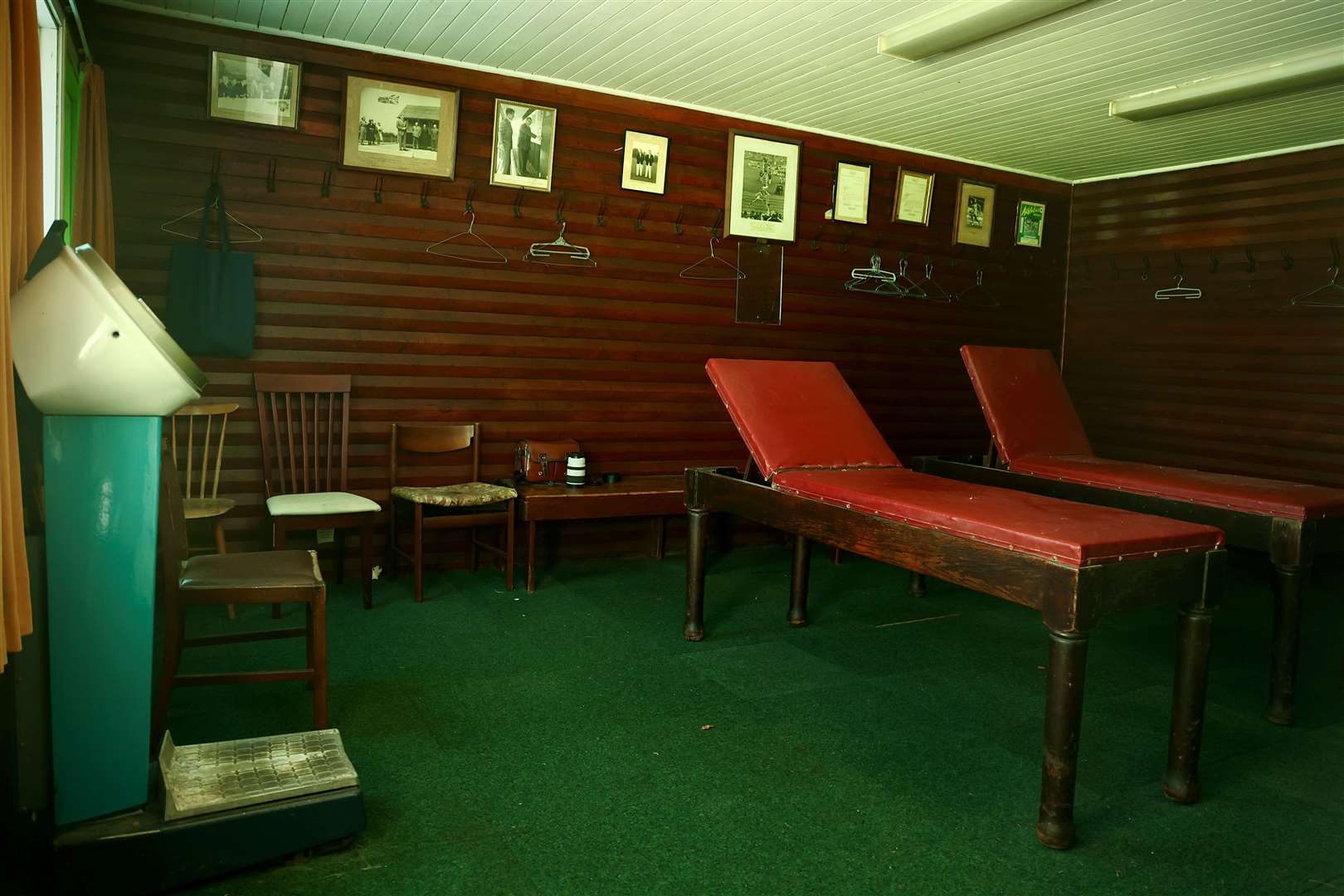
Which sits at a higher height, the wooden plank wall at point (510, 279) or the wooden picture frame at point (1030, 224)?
the wooden picture frame at point (1030, 224)

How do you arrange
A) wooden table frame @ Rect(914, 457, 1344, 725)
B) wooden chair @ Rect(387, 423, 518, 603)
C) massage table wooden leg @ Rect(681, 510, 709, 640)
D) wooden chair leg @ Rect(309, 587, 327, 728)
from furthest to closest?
1. wooden chair @ Rect(387, 423, 518, 603)
2. massage table wooden leg @ Rect(681, 510, 709, 640)
3. wooden table frame @ Rect(914, 457, 1344, 725)
4. wooden chair leg @ Rect(309, 587, 327, 728)

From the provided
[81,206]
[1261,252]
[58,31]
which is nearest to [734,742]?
[81,206]

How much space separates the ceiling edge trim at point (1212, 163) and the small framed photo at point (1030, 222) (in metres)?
0.48

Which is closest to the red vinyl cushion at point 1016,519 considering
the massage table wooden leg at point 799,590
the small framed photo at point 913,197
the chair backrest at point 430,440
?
the massage table wooden leg at point 799,590

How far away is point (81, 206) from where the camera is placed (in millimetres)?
3844

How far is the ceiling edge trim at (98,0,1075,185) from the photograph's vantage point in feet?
14.7

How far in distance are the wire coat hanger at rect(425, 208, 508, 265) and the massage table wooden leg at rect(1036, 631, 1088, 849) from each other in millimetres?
3967

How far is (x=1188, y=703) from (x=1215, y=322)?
196 inches

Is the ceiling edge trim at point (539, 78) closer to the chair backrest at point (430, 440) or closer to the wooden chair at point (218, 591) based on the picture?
the chair backrest at point (430, 440)

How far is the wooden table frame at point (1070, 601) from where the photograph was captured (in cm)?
243

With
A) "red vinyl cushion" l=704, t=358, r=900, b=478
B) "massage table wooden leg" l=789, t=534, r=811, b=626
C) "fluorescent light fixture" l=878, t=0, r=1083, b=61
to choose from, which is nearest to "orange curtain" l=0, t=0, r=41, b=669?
"red vinyl cushion" l=704, t=358, r=900, b=478

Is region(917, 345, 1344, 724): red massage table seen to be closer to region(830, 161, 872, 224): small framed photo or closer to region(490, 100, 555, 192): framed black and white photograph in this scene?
region(830, 161, 872, 224): small framed photo

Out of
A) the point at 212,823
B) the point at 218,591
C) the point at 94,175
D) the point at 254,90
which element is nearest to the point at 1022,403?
the point at 218,591

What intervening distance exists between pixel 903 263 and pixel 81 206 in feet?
17.3
